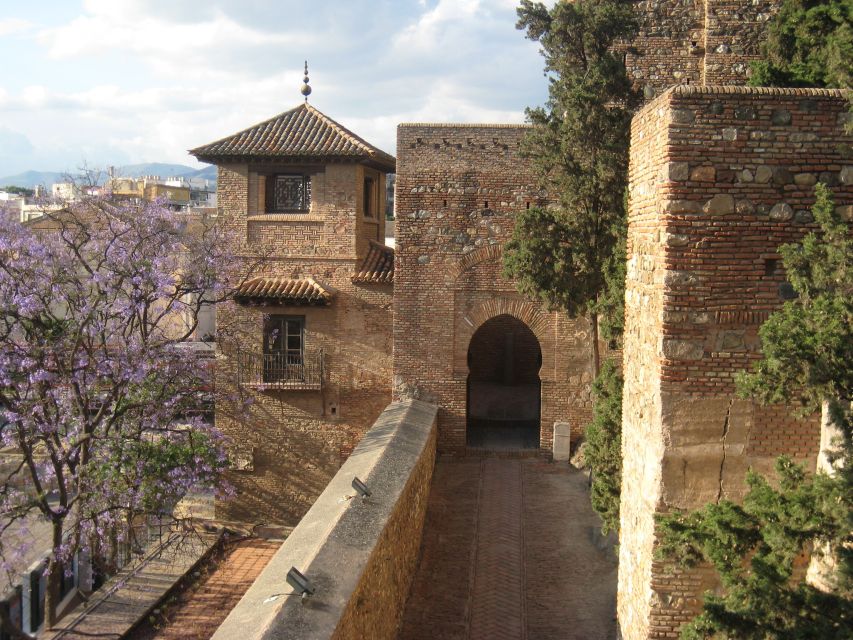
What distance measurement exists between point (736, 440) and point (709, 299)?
1051 millimetres

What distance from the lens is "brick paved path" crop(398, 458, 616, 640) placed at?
9195 millimetres

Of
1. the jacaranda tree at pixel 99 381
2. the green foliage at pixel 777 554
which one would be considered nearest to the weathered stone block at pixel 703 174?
the green foliage at pixel 777 554

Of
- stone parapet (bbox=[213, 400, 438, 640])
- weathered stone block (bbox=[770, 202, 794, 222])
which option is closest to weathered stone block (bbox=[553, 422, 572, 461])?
stone parapet (bbox=[213, 400, 438, 640])

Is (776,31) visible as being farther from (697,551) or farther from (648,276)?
(697,551)

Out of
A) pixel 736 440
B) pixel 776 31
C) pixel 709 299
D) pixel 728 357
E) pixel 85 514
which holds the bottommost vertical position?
pixel 85 514

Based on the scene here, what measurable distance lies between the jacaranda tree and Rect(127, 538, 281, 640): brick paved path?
5.23 feet

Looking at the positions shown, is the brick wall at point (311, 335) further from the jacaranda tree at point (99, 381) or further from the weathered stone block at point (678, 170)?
the weathered stone block at point (678, 170)

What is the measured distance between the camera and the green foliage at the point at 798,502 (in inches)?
188

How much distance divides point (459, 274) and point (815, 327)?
34.5 feet

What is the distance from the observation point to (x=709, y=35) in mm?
15516

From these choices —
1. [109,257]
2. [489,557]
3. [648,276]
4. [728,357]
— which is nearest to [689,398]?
[728,357]

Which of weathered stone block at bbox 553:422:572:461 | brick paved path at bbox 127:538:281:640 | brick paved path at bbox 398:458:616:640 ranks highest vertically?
weathered stone block at bbox 553:422:572:461

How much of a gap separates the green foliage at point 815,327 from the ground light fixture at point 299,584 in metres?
3.50

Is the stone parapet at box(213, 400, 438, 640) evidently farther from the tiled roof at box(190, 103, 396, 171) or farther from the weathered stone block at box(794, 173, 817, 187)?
the tiled roof at box(190, 103, 396, 171)
